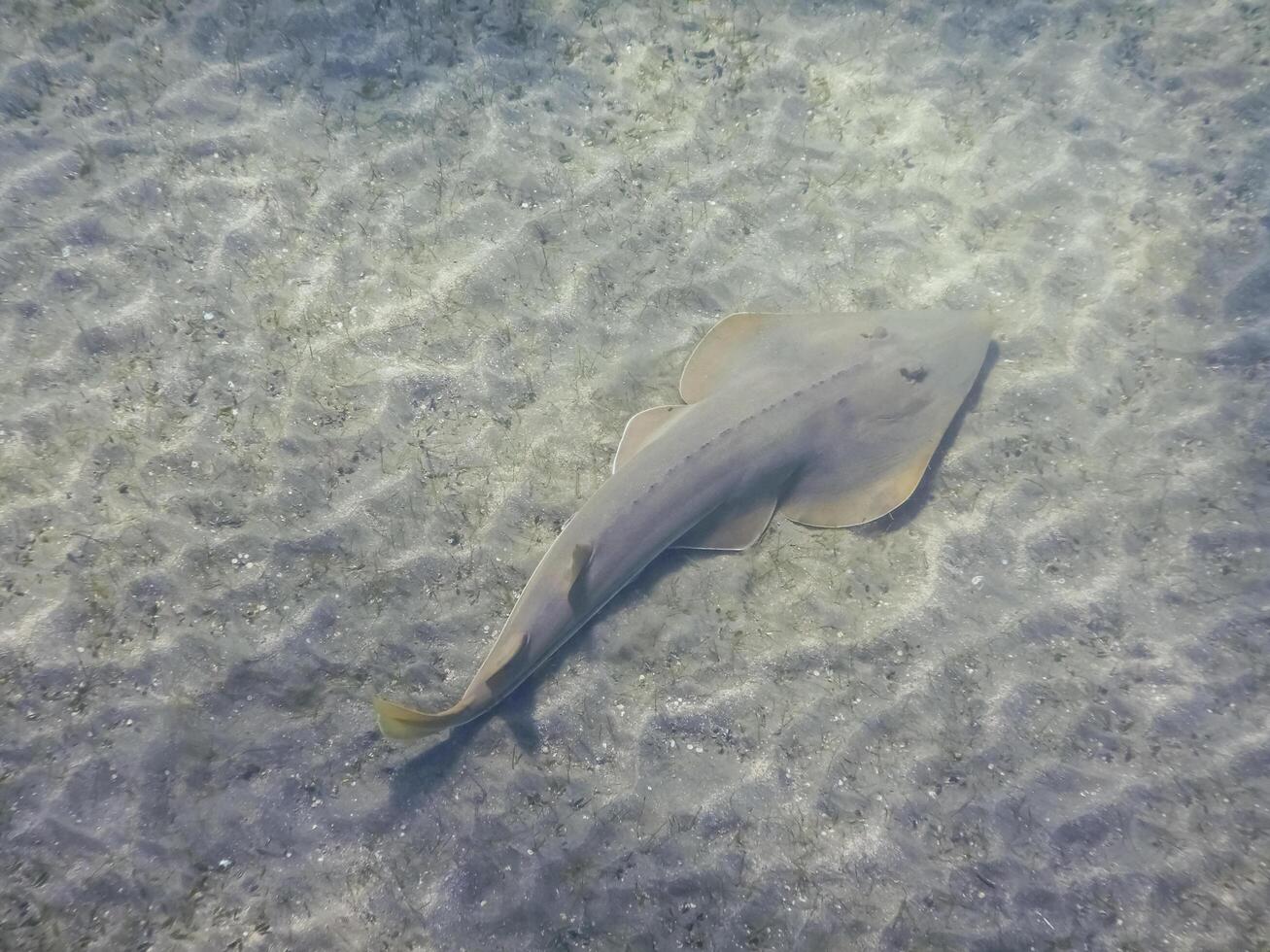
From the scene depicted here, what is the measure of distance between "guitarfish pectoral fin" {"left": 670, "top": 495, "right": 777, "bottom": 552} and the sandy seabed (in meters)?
0.18

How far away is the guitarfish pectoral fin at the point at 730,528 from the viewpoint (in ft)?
15.4

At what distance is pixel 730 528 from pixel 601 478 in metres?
1.02

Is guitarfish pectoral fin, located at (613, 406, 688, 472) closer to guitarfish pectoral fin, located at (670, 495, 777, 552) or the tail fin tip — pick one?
guitarfish pectoral fin, located at (670, 495, 777, 552)

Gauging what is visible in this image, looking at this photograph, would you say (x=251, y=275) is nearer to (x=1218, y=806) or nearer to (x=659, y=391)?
(x=659, y=391)

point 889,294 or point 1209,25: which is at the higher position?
point 1209,25

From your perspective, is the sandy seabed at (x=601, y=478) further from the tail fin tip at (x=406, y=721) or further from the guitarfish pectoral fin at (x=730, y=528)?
the tail fin tip at (x=406, y=721)

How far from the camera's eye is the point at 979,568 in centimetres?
477

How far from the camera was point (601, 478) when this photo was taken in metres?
4.90

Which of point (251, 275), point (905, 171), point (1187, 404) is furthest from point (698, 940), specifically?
point (905, 171)

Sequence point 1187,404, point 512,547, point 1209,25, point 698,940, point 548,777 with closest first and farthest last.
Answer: point 698,940, point 548,777, point 512,547, point 1187,404, point 1209,25

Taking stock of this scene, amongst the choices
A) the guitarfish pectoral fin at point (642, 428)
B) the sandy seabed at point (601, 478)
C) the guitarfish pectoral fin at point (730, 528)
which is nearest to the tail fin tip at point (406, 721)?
the sandy seabed at point (601, 478)

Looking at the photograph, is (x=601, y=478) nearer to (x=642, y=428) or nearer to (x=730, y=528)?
(x=642, y=428)

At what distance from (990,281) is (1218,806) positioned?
407 centimetres

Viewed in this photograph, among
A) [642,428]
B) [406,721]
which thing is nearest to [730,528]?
[642,428]
